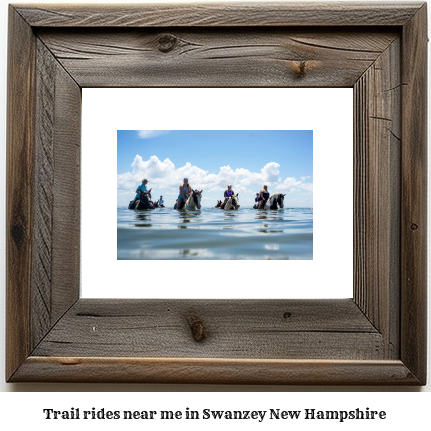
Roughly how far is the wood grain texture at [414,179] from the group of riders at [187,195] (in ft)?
0.52

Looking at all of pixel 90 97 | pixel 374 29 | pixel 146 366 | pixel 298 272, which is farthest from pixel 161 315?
pixel 374 29

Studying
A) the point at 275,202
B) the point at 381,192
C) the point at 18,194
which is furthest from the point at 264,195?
the point at 18,194

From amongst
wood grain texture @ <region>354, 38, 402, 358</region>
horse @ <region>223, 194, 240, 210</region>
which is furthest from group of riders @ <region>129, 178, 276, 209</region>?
wood grain texture @ <region>354, 38, 402, 358</region>

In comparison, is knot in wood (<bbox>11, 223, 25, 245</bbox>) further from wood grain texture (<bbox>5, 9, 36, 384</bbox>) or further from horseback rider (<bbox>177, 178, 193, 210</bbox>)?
horseback rider (<bbox>177, 178, 193, 210</bbox>)

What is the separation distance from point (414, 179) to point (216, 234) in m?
0.24

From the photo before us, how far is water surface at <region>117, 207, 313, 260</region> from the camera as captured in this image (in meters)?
0.59

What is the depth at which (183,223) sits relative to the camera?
0.60 metres

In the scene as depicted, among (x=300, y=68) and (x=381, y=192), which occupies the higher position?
(x=300, y=68)

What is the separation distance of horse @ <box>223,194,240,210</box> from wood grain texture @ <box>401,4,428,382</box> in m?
0.19

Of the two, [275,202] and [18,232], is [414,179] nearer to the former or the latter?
[275,202]

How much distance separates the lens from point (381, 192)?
581 millimetres
